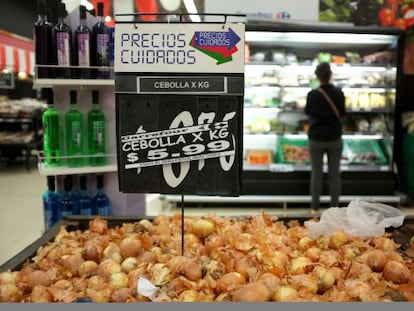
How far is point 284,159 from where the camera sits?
18.3 feet

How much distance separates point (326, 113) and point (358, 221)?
9.85 feet

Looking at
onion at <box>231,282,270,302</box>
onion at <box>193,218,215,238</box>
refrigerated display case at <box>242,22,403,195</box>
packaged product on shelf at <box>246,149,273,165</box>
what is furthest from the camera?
packaged product on shelf at <box>246,149,273,165</box>

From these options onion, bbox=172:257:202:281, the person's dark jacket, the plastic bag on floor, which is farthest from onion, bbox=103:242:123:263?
the person's dark jacket

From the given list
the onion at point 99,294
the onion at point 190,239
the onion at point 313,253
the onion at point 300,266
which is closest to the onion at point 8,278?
the onion at point 99,294

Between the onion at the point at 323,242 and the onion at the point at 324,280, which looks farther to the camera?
the onion at the point at 323,242

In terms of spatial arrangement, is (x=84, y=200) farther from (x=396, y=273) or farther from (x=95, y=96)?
(x=396, y=273)

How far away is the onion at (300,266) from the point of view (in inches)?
54.7

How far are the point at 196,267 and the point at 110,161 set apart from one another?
1.57 metres

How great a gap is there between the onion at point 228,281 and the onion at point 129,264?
317 millimetres

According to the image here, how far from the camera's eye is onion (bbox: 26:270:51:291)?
1.35 m

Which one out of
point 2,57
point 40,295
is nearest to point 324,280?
point 40,295

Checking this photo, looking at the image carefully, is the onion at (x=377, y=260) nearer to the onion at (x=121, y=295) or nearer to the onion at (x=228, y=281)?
the onion at (x=228, y=281)

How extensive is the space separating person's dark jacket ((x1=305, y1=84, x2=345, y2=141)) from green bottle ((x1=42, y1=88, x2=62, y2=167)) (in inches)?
112

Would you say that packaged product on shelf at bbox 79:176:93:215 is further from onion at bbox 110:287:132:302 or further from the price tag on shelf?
the price tag on shelf
